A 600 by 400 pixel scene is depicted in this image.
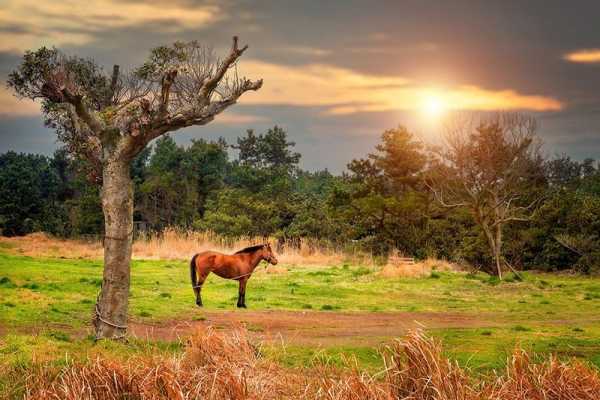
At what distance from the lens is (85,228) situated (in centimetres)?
6000

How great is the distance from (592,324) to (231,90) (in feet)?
37.6

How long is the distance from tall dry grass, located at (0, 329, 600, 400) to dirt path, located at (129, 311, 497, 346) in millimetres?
5854

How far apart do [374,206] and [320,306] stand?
23434 mm

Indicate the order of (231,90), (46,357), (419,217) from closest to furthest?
(46,357) → (231,90) → (419,217)

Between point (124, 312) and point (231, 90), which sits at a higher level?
point (231, 90)

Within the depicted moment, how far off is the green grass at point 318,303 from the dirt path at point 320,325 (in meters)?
0.62

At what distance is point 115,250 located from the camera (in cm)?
1422

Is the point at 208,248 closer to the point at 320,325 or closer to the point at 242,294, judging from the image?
the point at 242,294

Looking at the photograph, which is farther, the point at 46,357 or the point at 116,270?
the point at 116,270

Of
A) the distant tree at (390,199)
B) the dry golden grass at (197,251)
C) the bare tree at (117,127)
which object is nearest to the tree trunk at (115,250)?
the bare tree at (117,127)

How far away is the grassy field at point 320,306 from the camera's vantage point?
12812mm

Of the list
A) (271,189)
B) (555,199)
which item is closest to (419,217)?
(555,199)

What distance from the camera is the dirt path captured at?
15.4m

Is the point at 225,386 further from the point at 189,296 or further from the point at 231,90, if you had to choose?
the point at 189,296
